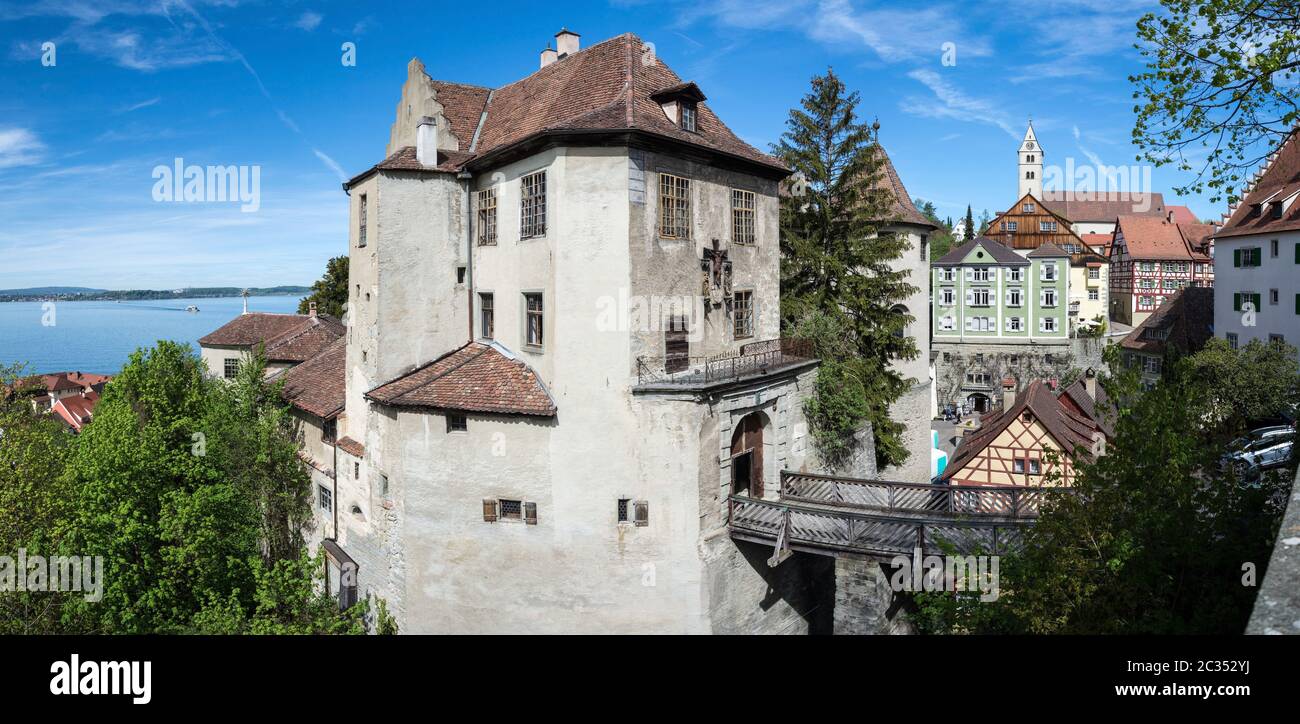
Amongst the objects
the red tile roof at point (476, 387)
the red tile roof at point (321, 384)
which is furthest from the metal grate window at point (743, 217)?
the red tile roof at point (321, 384)

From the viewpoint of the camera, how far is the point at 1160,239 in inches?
2847

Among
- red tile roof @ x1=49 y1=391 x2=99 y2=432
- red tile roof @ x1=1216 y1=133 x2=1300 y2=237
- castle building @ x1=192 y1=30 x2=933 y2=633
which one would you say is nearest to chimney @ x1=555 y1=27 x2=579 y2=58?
castle building @ x1=192 y1=30 x2=933 y2=633

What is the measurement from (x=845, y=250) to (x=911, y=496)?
12.4 metres

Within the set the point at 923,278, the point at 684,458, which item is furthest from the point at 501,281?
the point at 923,278

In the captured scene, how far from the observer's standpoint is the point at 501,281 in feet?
73.0

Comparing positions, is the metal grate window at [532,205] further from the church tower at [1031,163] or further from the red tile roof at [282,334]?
the church tower at [1031,163]

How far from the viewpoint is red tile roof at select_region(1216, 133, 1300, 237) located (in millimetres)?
40625

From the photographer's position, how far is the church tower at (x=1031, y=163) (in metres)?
117

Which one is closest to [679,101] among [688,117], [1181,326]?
[688,117]

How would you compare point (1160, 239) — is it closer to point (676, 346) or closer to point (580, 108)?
point (676, 346)

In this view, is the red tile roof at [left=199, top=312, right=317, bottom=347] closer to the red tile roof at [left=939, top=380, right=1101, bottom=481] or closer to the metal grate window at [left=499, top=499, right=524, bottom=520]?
the metal grate window at [left=499, top=499, right=524, bottom=520]
